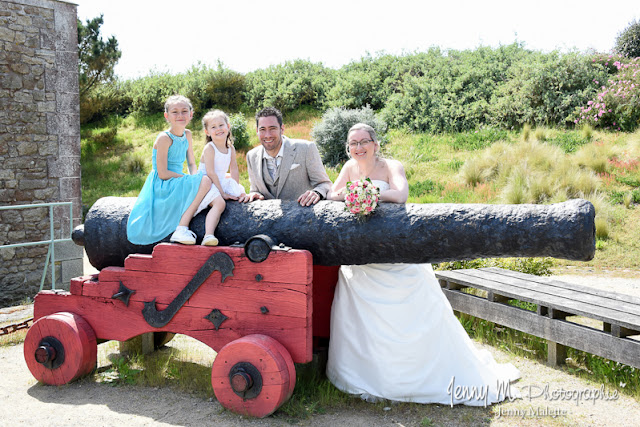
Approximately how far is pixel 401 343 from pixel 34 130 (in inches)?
261

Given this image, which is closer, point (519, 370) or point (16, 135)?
point (519, 370)

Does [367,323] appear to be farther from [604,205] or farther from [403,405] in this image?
[604,205]

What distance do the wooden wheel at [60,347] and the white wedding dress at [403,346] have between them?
1553mm

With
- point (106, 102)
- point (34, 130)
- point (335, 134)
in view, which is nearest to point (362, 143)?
point (34, 130)

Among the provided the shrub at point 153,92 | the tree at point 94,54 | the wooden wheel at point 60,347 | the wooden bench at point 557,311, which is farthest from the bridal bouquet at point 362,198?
the shrub at point 153,92

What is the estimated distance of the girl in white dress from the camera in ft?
11.1

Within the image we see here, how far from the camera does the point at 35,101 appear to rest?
786cm

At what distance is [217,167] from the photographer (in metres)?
3.71

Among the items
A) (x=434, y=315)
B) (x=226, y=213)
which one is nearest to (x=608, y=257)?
(x=434, y=315)

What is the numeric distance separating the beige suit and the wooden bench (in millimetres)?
1748

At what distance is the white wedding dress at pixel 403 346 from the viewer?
3330mm

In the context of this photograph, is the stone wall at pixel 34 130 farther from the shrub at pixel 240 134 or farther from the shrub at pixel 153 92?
A: the shrub at pixel 153 92

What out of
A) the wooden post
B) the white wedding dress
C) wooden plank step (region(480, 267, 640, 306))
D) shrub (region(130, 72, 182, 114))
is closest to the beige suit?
the white wedding dress

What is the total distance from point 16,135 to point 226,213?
5.65 m
